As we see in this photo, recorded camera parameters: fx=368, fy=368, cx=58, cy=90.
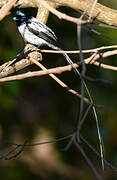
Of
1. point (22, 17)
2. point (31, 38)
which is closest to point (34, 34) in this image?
point (31, 38)

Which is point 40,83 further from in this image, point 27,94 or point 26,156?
point 26,156

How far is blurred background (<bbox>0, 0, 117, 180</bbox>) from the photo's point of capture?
4934 millimetres

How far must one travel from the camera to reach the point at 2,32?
4.80 meters

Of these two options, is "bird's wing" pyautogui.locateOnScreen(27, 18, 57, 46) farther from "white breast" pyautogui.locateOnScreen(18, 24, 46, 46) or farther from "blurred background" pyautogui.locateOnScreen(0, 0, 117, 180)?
"blurred background" pyautogui.locateOnScreen(0, 0, 117, 180)

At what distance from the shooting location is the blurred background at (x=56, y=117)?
4.93m

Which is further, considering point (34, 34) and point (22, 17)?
point (34, 34)

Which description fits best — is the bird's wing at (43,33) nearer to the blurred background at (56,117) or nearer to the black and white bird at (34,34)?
the black and white bird at (34,34)

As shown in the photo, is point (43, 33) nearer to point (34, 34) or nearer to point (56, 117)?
point (34, 34)

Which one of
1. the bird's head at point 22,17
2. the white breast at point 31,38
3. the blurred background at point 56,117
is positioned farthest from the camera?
the blurred background at point 56,117

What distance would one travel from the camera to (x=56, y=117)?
5.76 m

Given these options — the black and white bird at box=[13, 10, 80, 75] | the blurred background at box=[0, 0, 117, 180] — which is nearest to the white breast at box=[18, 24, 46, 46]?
the black and white bird at box=[13, 10, 80, 75]

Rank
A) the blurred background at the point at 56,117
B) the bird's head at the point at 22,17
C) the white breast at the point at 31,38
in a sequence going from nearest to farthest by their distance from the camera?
the bird's head at the point at 22,17 → the white breast at the point at 31,38 → the blurred background at the point at 56,117

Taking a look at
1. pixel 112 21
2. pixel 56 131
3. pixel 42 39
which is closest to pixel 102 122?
pixel 56 131

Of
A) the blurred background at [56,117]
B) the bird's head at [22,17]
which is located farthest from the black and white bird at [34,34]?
the blurred background at [56,117]
